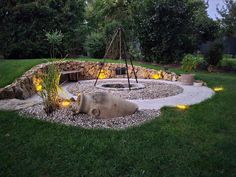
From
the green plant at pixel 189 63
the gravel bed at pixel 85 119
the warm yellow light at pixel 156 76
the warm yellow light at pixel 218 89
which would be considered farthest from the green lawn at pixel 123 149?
the green plant at pixel 189 63

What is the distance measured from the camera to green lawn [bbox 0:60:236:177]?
9.01ft

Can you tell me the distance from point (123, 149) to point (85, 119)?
118 cm

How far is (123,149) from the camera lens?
10.3 feet

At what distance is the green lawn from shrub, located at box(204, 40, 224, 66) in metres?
7.84

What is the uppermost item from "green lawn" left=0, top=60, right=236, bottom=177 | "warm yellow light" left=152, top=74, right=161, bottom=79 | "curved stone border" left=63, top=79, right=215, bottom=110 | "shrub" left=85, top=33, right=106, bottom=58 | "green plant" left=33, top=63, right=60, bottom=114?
"shrub" left=85, top=33, right=106, bottom=58

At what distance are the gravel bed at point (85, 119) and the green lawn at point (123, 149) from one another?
0.72 ft

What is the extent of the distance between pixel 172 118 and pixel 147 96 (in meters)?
1.95

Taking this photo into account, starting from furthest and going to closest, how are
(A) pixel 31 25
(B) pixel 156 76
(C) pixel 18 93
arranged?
(A) pixel 31 25 → (B) pixel 156 76 → (C) pixel 18 93

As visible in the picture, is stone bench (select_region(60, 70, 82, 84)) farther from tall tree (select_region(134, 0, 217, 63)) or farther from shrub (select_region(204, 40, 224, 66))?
shrub (select_region(204, 40, 224, 66))

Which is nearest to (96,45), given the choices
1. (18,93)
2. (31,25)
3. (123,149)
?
(31,25)

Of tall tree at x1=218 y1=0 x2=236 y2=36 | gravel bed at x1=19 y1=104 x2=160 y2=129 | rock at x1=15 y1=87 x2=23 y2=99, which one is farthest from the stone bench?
tall tree at x1=218 y1=0 x2=236 y2=36

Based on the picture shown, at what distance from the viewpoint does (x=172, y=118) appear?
430 cm

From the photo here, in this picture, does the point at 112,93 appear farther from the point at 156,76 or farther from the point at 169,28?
the point at 169,28

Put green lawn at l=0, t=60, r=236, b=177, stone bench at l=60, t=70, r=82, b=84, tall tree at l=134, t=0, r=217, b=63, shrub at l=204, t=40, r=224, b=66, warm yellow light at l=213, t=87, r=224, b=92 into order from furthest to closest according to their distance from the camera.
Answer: tall tree at l=134, t=0, r=217, b=63 → shrub at l=204, t=40, r=224, b=66 → stone bench at l=60, t=70, r=82, b=84 → warm yellow light at l=213, t=87, r=224, b=92 → green lawn at l=0, t=60, r=236, b=177
